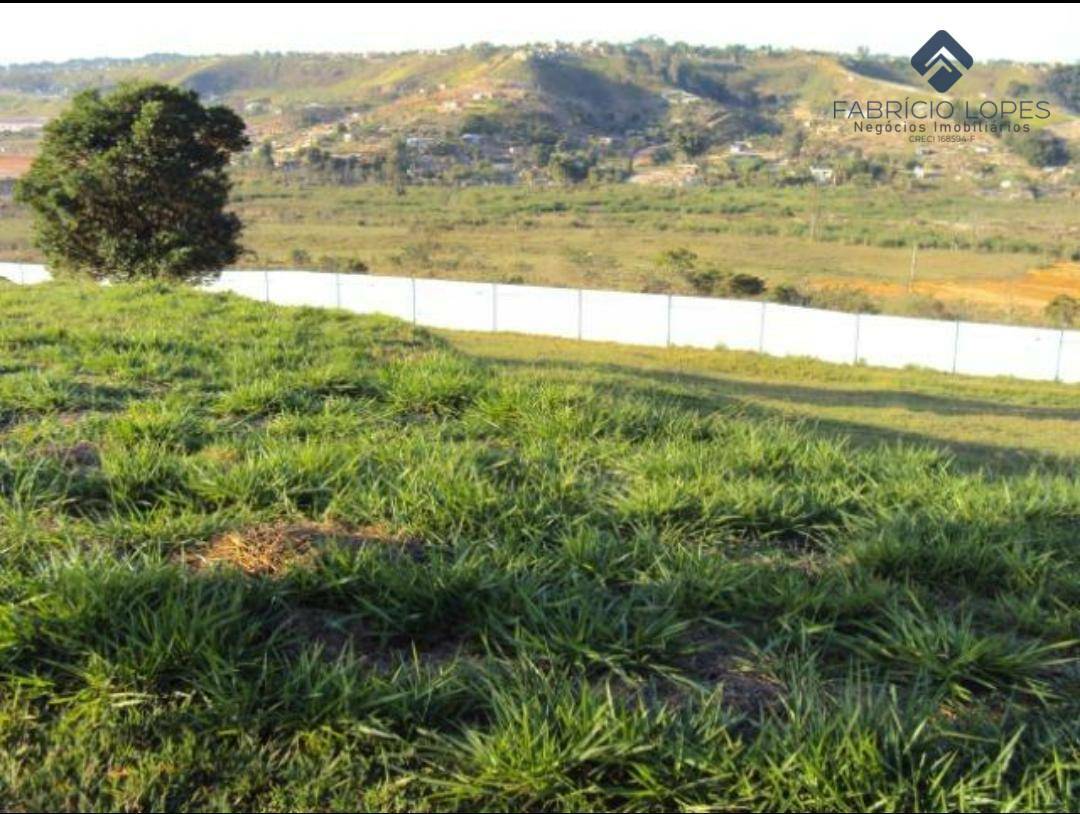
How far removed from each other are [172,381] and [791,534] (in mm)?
3514

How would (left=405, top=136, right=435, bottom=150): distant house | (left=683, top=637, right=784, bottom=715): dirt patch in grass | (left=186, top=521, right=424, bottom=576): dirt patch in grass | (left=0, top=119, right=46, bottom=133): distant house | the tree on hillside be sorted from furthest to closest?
(left=405, top=136, right=435, bottom=150): distant house → (left=0, top=119, right=46, bottom=133): distant house → the tree on hillside → (left=186, top=521, right=424, bottom=576): dirt patch in grass → (left=683, top=637, right=784, bottom=715): dirt patch in grass

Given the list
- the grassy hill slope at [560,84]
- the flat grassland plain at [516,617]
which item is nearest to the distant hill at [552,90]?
the grassy hill slope at [560,84]

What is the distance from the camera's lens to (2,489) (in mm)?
3920

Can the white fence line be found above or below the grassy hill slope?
below

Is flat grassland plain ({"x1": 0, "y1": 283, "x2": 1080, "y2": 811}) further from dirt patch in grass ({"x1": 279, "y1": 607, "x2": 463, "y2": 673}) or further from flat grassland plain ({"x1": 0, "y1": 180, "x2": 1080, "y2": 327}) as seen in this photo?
flat grassland plain ({"x1": 0, "y1": 180, "x2": 1080, "y2": 327})

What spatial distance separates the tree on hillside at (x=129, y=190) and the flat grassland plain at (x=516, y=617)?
57.0 feet

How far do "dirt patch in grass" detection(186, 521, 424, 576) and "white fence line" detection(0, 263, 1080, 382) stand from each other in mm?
19685

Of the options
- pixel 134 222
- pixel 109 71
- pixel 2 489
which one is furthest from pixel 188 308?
pixel 109 71

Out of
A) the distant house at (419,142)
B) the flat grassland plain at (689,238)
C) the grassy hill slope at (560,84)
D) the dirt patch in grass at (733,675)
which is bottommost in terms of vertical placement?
the flat grassland plain at (689,238)

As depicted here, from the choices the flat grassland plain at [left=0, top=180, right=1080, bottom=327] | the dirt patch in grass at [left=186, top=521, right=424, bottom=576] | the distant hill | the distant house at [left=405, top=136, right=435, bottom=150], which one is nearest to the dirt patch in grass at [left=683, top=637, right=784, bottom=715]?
the dirt patch in grass at [left=186, top=521, right=424, bottom=576]

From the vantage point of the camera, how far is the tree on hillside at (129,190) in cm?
2134

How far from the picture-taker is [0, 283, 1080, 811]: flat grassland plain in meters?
2.38

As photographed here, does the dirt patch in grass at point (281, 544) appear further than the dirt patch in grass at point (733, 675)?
Yes

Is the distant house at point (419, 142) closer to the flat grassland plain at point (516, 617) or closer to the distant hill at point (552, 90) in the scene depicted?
the distant hill at point (552, 90)
